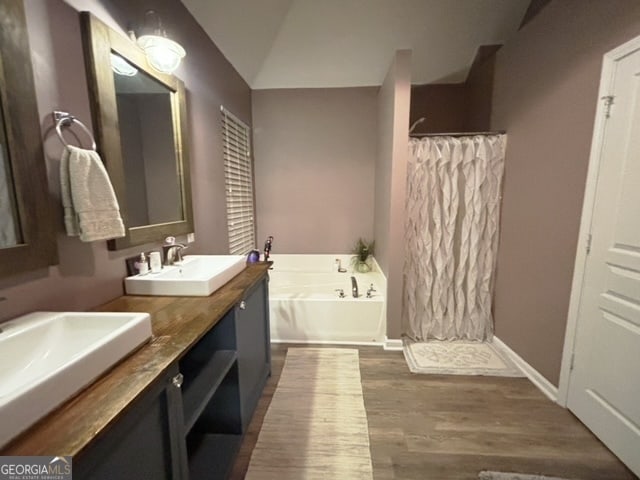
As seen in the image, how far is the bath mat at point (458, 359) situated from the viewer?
7.15ft

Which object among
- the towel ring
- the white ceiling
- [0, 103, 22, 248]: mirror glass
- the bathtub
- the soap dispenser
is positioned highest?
the white ceiling

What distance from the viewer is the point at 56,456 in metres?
0.50

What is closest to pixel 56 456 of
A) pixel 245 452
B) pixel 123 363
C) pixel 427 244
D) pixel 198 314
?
pixel 123 363

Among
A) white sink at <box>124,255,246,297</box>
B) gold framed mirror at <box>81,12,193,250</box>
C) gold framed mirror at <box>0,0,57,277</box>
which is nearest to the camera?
gold framed mirror at <box>0,0,57,277</box>

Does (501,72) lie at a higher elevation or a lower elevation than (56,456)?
higher

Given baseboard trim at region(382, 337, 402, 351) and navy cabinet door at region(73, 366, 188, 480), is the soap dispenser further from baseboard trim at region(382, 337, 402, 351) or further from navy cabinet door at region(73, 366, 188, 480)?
baseboard trim at region(382, 337, 402, 351)

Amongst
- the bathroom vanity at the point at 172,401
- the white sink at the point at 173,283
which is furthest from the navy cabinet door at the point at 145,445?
the white sink at the point at 173,283

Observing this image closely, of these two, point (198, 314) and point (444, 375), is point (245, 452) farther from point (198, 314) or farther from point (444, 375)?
point (444, 375)

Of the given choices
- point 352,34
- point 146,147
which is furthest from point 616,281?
point 352,34

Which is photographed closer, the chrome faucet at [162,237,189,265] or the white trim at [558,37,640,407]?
the white trim at [558,37,640,407]

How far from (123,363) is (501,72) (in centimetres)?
323

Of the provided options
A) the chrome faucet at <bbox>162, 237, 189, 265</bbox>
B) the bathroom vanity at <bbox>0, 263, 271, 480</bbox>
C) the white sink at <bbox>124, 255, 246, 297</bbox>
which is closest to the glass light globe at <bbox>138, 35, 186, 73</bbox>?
the chrome faucet at <bbox>162, 237, 189, 265</bbox>

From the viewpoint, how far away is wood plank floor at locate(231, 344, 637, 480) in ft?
4.67

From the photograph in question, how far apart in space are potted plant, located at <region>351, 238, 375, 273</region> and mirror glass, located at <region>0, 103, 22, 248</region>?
290cm
